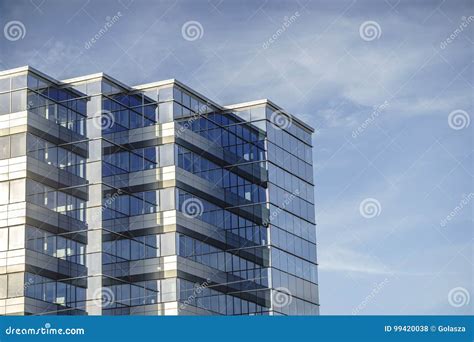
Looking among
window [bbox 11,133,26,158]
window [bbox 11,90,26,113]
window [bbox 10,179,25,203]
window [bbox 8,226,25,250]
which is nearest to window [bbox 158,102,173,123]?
window [bbox 11,90,26,113]

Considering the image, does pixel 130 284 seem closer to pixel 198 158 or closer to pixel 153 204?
pixel 153 204

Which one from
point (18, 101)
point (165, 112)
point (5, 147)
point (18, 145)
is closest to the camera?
point (18, 145)

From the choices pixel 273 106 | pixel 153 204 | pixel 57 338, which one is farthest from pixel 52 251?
pixel 57 338

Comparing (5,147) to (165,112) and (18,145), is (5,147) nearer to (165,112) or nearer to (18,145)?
(18,145)

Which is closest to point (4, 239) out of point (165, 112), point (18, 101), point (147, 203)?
point (18, 101)

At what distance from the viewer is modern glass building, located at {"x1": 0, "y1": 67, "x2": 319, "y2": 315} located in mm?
52438

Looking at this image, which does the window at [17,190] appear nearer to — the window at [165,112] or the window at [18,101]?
the window at [18,101]

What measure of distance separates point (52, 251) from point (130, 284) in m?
4.68

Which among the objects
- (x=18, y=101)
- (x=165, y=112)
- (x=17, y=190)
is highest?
(x=165, y=112)

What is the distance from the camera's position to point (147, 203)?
56.3m

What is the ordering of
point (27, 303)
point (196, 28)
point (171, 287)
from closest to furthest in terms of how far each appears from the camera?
point (196, 28) < point (27, 303) < point (171, 287)

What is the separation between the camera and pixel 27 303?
50.0m

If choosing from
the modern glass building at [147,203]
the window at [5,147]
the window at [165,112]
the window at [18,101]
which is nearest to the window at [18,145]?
Result: the modern glass building at [147,203]

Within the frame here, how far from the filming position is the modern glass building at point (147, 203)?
5244cm
